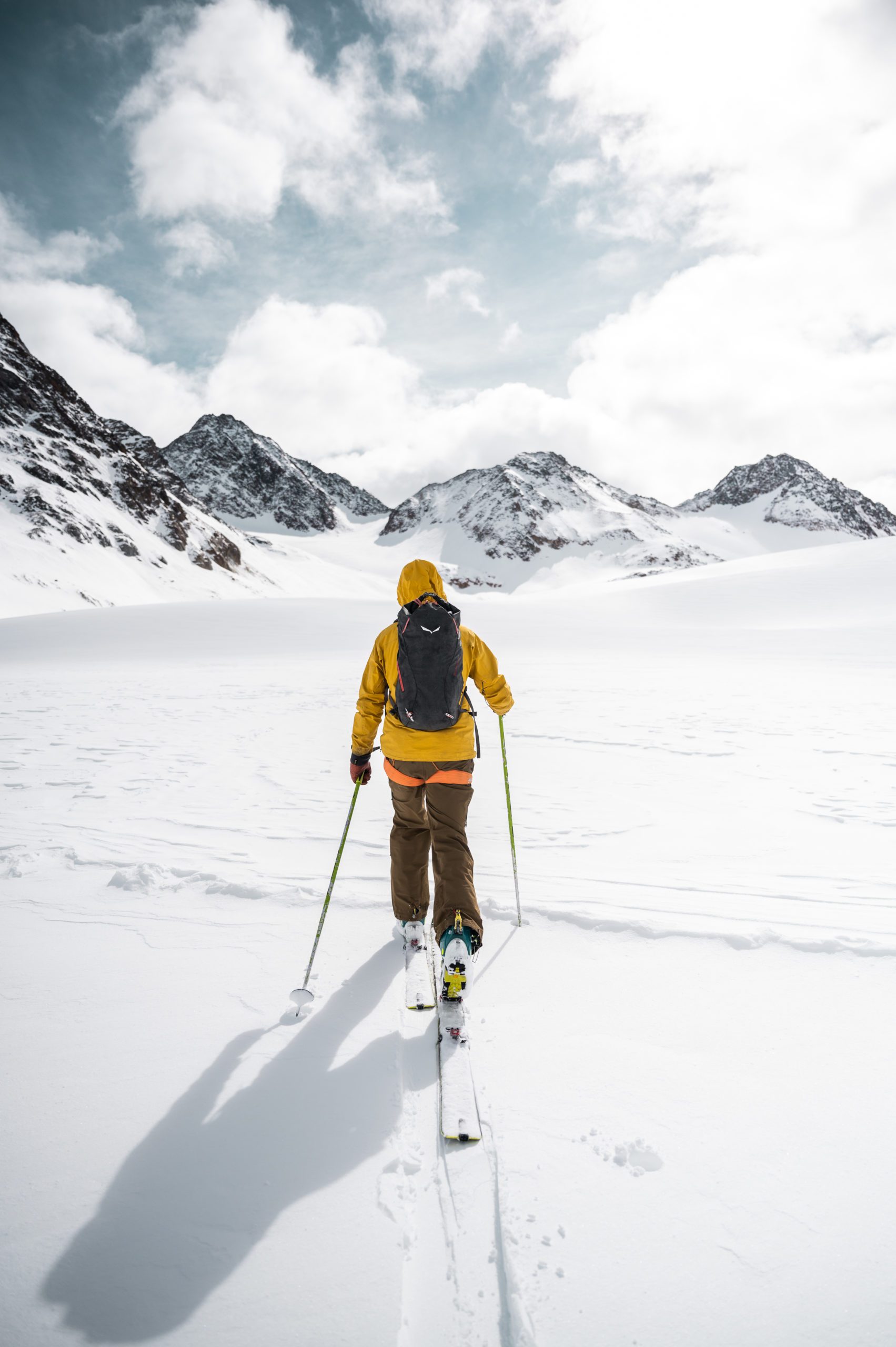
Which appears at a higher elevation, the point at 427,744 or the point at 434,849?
the point at 427,744

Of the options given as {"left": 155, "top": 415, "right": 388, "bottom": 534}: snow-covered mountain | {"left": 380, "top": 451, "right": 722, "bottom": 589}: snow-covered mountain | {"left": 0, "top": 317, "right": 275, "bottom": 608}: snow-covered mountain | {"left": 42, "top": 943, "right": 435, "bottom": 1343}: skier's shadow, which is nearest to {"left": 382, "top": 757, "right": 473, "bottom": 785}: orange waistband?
{"left": 42, "top": 943, "right": 435, "bottom": 1343}: skier's shadow

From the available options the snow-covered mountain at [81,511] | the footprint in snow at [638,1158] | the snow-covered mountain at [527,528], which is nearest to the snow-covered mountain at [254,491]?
the snow-covered mountain at [527,528]

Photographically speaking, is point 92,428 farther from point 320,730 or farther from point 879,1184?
point 879,1184

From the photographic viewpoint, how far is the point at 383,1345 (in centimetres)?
164

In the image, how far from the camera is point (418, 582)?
368 centimetres

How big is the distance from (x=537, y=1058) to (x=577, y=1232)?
0.72m

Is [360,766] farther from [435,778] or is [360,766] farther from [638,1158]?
[638,1158]

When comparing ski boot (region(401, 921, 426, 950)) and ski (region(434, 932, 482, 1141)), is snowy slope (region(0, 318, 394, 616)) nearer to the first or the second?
ski boot (region(401, 921, 426, 950))

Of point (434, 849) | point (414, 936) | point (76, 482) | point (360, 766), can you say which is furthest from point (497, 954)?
point (76, 482)

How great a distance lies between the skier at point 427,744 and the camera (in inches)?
133

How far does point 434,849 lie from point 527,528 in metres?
164

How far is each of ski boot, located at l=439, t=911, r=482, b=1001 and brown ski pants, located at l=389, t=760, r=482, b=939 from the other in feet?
0.30

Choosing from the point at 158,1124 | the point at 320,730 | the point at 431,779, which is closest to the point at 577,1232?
the point at 158,1124

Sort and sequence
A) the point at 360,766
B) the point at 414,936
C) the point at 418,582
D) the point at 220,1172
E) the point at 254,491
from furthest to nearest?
the point at 254,491 < the point at 360,766 < the point at 418,582 < the point at 414,936 < the point at 220,1172
